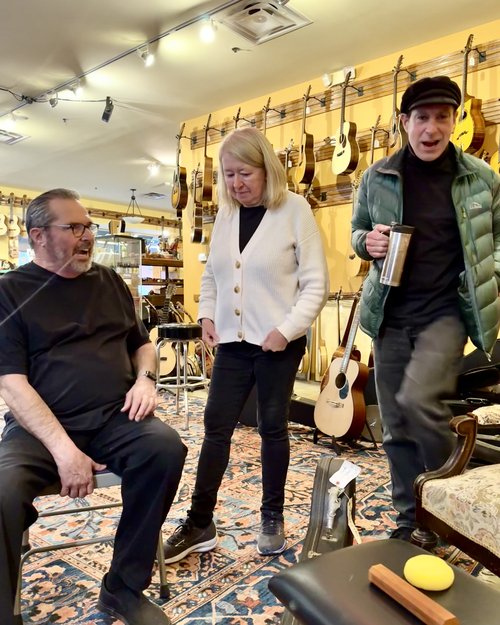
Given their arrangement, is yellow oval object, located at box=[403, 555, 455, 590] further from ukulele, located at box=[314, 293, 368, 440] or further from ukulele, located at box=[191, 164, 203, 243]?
ukulele, located at box=[191, 164, 203, 243]

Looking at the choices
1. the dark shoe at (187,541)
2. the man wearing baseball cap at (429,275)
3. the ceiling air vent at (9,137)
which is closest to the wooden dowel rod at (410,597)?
the man wearing baseball cap at (429,275)

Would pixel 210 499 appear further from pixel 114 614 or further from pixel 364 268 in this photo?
pixel 364 268

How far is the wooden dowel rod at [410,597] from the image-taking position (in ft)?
2.53

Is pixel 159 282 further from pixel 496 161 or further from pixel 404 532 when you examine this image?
pixel 404 532

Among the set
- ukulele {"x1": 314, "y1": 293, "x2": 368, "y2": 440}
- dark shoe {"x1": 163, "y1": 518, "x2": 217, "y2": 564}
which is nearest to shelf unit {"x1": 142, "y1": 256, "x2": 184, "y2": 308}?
ukulele {"x1": 314, "y1": 293, "x2": 368, "y2": 440}

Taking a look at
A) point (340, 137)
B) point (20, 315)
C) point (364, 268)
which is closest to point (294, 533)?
point (20, 315)

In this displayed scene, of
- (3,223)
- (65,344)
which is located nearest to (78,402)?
(65,344)

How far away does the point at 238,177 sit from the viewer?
5.34 ft

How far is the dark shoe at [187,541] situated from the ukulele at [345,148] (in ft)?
10.4

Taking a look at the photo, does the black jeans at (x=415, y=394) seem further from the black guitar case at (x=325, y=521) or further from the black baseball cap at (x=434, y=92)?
the black baseball cap at (x=434, y=92)

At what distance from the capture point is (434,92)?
1430mm

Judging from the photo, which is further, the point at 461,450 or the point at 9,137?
the point at 9,137

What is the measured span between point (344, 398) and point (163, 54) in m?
3.10

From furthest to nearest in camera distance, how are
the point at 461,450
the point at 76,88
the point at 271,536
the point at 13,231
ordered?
the point at 13,231
the point at 76,88
the point at 271,536
the point at 461,450
